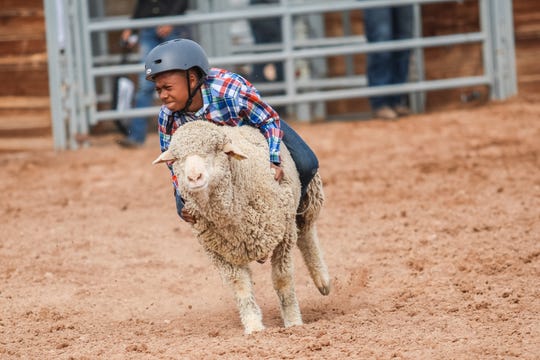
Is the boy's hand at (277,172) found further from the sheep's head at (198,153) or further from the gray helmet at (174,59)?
the gray helmet at (174,59)

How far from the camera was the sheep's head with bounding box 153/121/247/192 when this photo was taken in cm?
454

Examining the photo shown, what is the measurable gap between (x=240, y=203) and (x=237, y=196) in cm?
4

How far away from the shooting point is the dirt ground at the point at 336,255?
185 inches

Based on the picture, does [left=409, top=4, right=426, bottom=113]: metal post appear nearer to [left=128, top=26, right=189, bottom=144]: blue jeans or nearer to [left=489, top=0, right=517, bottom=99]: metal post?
[left=489, top=0, right=517, bottom=99]: metal post

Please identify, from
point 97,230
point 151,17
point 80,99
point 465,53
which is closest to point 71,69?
point 80,99

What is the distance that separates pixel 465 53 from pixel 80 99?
4692 millimetres

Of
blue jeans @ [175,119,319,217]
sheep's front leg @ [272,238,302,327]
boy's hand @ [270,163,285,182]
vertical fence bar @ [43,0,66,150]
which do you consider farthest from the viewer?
vertical fence bar @ [43,0,66,150]

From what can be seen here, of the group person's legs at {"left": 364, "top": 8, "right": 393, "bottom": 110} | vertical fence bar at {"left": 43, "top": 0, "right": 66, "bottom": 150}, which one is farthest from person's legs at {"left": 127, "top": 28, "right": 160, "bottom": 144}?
person's legs at {"left": 364, "top": 8, "right": 393, "bottom": 110}

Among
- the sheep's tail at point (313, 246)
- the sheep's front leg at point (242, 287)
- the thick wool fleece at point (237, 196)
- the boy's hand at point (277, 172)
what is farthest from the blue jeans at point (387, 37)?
the sheep's front leg at point (242, 287)

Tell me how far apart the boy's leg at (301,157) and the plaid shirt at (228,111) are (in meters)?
0.20

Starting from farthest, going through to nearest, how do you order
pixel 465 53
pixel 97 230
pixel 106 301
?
pixel 465 53 → pixel 97 230 → pixel 106 301

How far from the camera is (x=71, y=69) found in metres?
11.1

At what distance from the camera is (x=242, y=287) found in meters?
5.06

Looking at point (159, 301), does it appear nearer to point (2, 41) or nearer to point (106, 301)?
point (106, 301)
